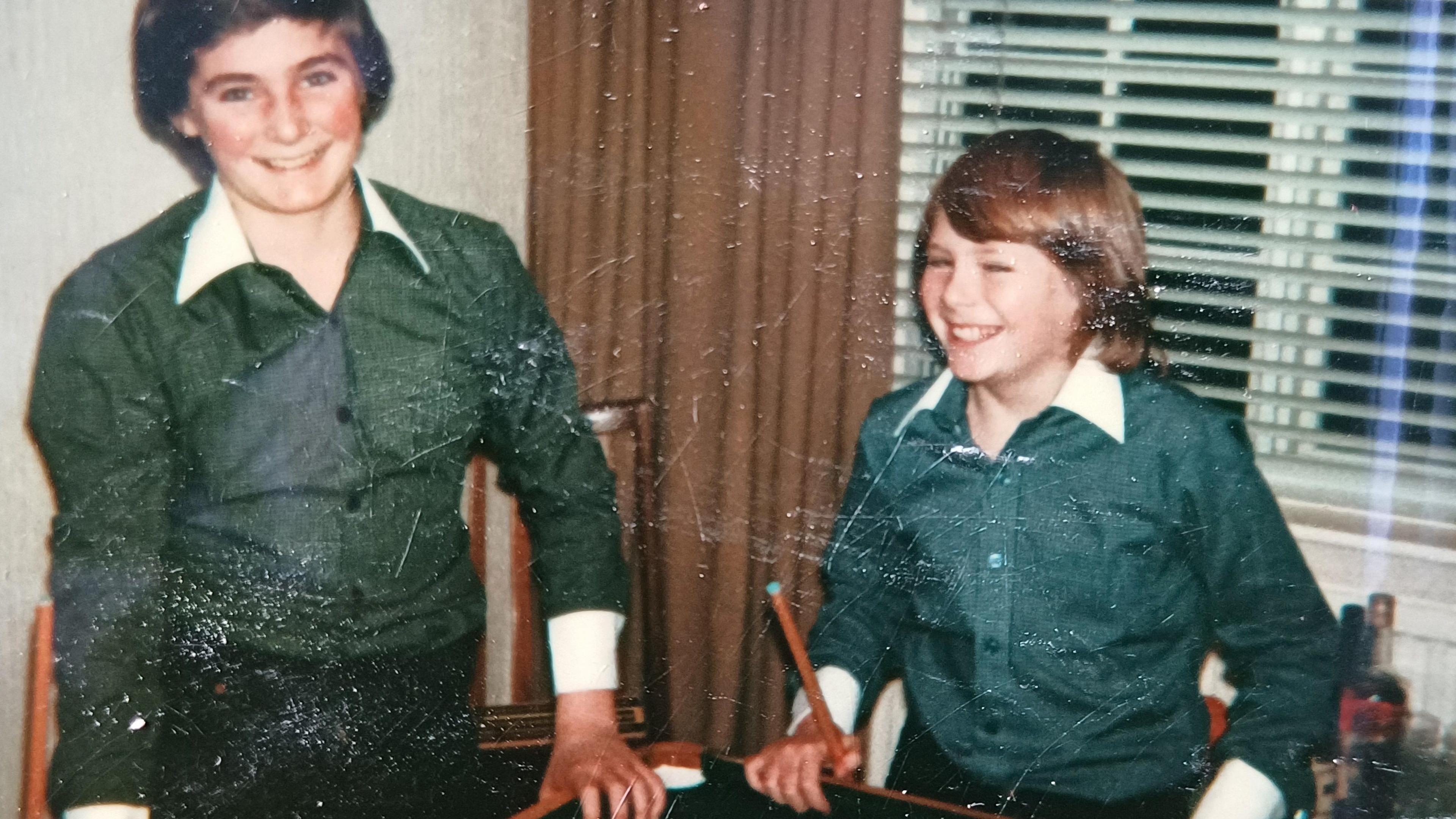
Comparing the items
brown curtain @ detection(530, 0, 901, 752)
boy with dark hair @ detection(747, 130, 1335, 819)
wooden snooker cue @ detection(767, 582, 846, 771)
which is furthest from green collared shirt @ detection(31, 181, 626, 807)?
boy with dark hair @ detection(747, 130, 1335, 819)

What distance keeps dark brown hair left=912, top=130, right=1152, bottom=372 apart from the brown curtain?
5.2 inches

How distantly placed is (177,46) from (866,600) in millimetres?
921

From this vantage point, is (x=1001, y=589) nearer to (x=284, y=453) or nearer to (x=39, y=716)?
(x=284, y=453)

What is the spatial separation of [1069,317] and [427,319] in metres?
0.71

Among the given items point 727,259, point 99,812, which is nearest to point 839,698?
point 727,259

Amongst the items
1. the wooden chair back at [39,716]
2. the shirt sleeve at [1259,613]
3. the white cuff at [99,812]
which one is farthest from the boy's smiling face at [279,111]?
the shirt sleeve at [1259,613]

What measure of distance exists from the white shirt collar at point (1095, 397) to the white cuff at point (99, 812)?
41.4 inches

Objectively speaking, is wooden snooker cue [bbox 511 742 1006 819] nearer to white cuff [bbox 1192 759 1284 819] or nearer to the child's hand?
the child's hand

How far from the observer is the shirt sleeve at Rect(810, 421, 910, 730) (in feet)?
3.88

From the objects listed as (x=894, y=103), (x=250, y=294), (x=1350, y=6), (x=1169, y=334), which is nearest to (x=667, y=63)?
(x=894, y=103)

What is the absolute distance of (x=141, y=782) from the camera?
1.03m

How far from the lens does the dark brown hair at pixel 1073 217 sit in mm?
1110

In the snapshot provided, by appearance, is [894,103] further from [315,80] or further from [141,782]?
[141,782]

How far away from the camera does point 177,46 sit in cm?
100
